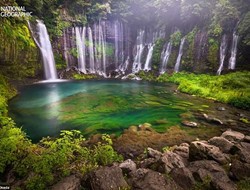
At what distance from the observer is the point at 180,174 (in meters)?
4.76

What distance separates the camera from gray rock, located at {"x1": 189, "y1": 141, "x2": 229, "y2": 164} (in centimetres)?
577

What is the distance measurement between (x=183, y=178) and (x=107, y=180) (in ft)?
5.56

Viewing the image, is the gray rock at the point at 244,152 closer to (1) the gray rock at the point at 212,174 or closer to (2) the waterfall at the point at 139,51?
(1) the gray rock at the point at 212,174

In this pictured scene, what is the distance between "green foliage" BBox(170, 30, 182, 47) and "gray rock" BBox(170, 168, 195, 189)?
3144cm

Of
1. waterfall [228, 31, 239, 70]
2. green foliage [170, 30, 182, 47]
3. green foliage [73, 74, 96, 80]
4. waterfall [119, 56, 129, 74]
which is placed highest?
green foliage [170, 30, 182, 47]

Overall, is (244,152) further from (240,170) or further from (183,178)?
(183,178)

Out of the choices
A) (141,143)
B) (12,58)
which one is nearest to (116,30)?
(12,58)

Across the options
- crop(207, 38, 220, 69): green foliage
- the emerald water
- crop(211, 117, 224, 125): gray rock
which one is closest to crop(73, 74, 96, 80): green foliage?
the emerald water

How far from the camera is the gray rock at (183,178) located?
4.58 m

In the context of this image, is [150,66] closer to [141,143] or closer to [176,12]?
[176,12]

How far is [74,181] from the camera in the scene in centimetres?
462

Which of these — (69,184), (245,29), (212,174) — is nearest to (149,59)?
(245,29)

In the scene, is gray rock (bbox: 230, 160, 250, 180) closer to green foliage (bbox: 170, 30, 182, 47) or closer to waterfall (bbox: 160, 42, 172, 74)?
waterfall (bbox: 160, 42, 172, 74)

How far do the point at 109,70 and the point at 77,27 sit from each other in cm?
888
